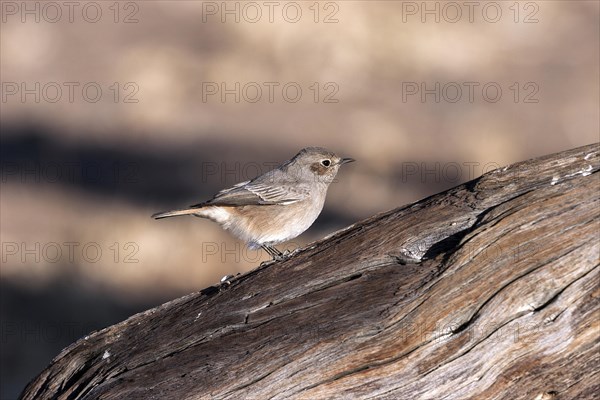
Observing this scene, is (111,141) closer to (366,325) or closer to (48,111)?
(48,111)

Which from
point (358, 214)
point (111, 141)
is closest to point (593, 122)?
point (358, 214)
